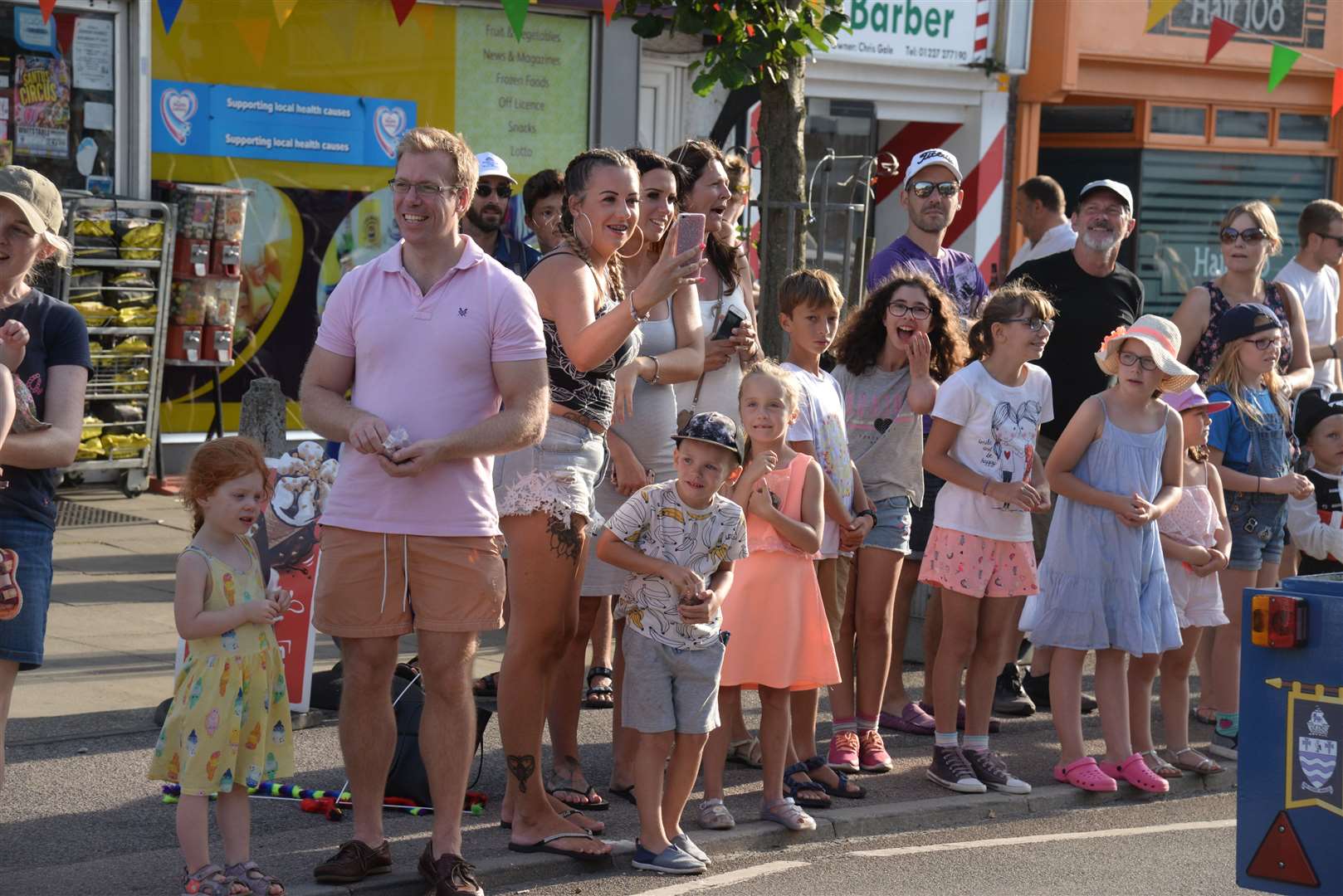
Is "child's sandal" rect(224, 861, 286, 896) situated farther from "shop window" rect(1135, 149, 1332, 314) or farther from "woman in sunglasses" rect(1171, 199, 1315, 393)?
"shop window" rect(1135, 149, 1332, 314)

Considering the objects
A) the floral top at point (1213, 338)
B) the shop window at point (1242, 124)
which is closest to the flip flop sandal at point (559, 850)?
the floral top at point (1213, 338)

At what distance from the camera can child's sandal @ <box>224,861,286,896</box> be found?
522 centimetres

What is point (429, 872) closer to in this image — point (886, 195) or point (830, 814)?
point (830, 814)

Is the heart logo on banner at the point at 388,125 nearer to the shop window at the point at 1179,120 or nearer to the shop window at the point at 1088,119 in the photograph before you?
the shop window at the point at 1088,119

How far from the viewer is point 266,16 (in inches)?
502

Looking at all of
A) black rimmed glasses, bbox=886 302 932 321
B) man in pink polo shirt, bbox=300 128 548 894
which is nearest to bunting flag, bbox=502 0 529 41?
black rimmed glasses, bbox=886 302 932 321

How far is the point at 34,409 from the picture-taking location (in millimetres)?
5164

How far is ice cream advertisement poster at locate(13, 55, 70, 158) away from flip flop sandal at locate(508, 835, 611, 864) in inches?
310

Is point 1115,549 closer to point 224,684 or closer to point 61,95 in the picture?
point 224,684

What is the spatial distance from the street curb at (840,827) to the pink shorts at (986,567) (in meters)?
0.77

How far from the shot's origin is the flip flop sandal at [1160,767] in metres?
7.38

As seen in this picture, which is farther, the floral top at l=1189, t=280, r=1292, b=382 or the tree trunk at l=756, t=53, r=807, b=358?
the tree trunk at l=756, t=53, r=807, b=358

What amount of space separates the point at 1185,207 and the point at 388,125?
852 centimetres

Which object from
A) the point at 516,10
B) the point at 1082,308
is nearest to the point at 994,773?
the point at 1082,308
